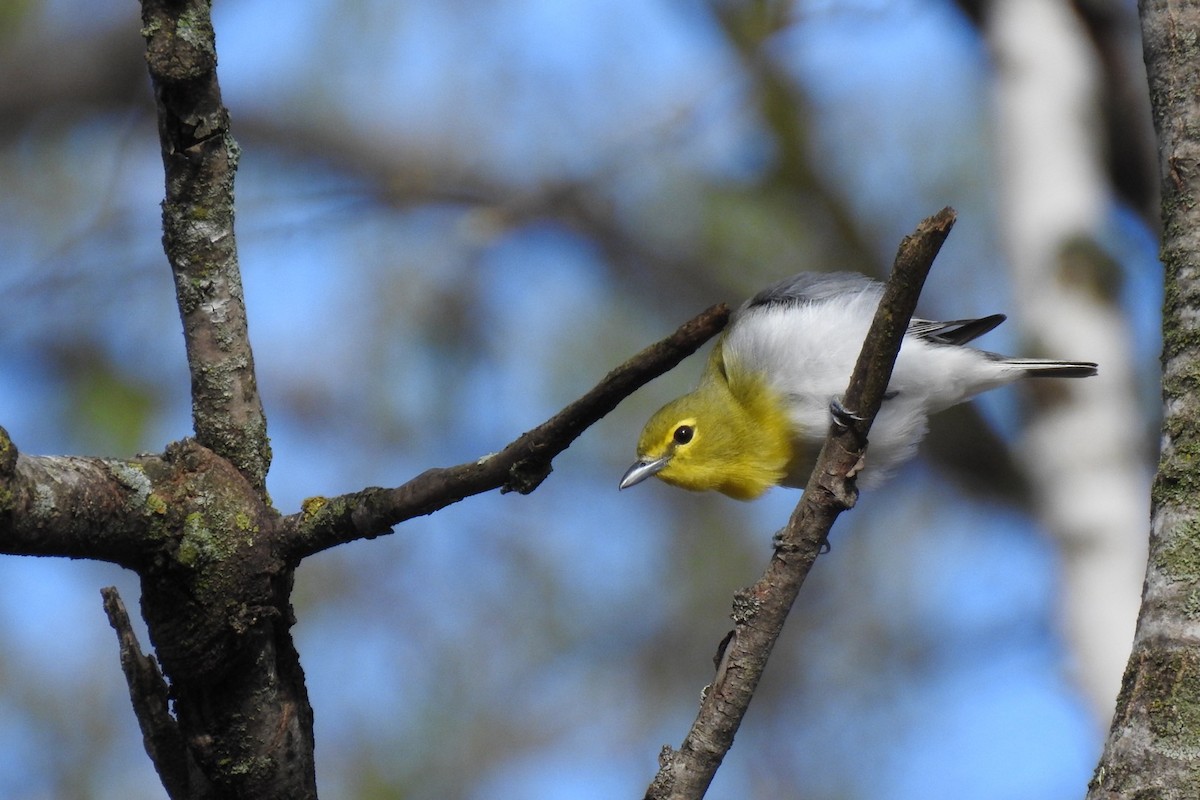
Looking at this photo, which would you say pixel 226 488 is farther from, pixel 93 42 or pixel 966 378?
pixel 93 42

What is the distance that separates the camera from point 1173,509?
2221mm

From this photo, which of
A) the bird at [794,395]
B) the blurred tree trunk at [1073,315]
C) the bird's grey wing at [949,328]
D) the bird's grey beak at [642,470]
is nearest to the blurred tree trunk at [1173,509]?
the bird at [794,395]

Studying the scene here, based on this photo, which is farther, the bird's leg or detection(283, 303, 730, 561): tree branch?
the bird's leg

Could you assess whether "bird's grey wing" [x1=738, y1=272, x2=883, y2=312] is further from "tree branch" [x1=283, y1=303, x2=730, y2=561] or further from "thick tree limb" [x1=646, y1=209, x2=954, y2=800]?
"tree branch" [x1=283, y1=303, x2=730, y2=561]

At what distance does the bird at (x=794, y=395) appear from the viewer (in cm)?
452

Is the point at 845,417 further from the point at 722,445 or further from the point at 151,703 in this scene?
the point at 722,445

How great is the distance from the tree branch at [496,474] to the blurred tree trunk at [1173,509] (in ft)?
3.21

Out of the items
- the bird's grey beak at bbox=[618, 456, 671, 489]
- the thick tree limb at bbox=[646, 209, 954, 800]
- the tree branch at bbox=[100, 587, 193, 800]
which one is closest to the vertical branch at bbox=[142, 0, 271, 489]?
the tree branch at bbox=[100, 587, 193, 800]

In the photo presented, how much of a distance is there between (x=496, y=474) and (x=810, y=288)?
3086mm

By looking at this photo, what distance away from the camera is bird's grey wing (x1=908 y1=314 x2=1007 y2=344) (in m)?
4.88

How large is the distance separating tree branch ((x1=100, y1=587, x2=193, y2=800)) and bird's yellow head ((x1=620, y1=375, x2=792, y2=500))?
97.2 inches

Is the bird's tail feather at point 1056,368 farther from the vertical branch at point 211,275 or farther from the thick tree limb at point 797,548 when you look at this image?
the vertical branch at point 211,275

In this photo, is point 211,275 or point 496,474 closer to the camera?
point 496,474

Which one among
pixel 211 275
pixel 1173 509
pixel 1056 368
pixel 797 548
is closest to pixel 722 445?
pixel 1056 368
